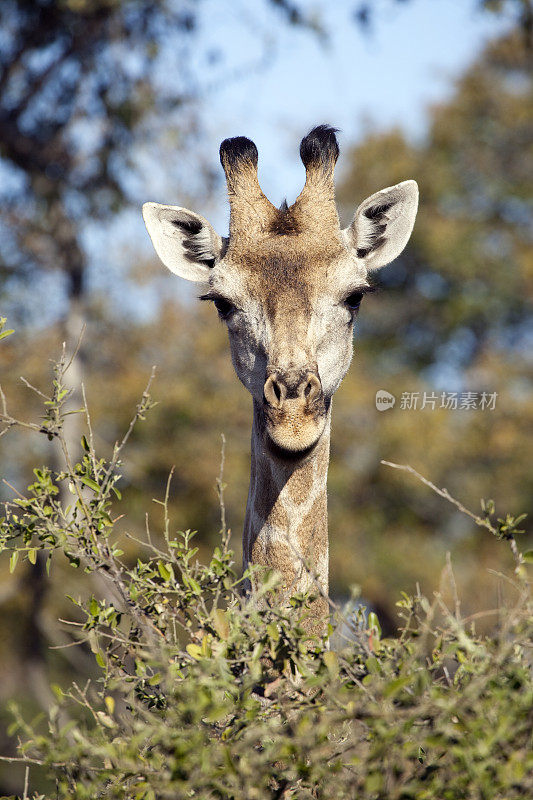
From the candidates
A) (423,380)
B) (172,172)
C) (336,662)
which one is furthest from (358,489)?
(336,662)

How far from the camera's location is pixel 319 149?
481 cm

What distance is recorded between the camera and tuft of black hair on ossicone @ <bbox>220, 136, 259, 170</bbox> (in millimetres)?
4852

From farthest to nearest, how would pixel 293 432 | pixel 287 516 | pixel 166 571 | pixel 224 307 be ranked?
pixel 224 307
pixel 287 516
pixel 293 432
pixel 166 571

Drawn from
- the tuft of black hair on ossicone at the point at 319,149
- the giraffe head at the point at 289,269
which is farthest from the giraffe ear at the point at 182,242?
the tuft of black hair on ossicone at the point at 319,149

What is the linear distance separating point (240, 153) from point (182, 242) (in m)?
0.58

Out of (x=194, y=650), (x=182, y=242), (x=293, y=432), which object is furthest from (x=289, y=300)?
(x=194, y=650)

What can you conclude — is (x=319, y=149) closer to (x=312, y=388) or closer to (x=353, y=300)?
(x=353, y=300)

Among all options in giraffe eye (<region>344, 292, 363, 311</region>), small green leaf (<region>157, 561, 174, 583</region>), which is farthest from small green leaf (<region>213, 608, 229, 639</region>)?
giraffe eye (<region>344, 292, 363, 311</region>)

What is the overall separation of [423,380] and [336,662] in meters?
23.9

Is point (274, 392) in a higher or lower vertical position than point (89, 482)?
higher

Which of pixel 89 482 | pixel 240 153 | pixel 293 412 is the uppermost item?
pixel 240 153

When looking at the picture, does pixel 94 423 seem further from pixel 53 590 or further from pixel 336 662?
pixel 336 662

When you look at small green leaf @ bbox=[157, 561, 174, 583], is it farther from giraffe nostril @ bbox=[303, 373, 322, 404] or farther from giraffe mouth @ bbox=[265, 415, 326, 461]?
giraffe nostril @ bbox=[303, 373, 322, 404]

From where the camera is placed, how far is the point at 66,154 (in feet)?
42.6
